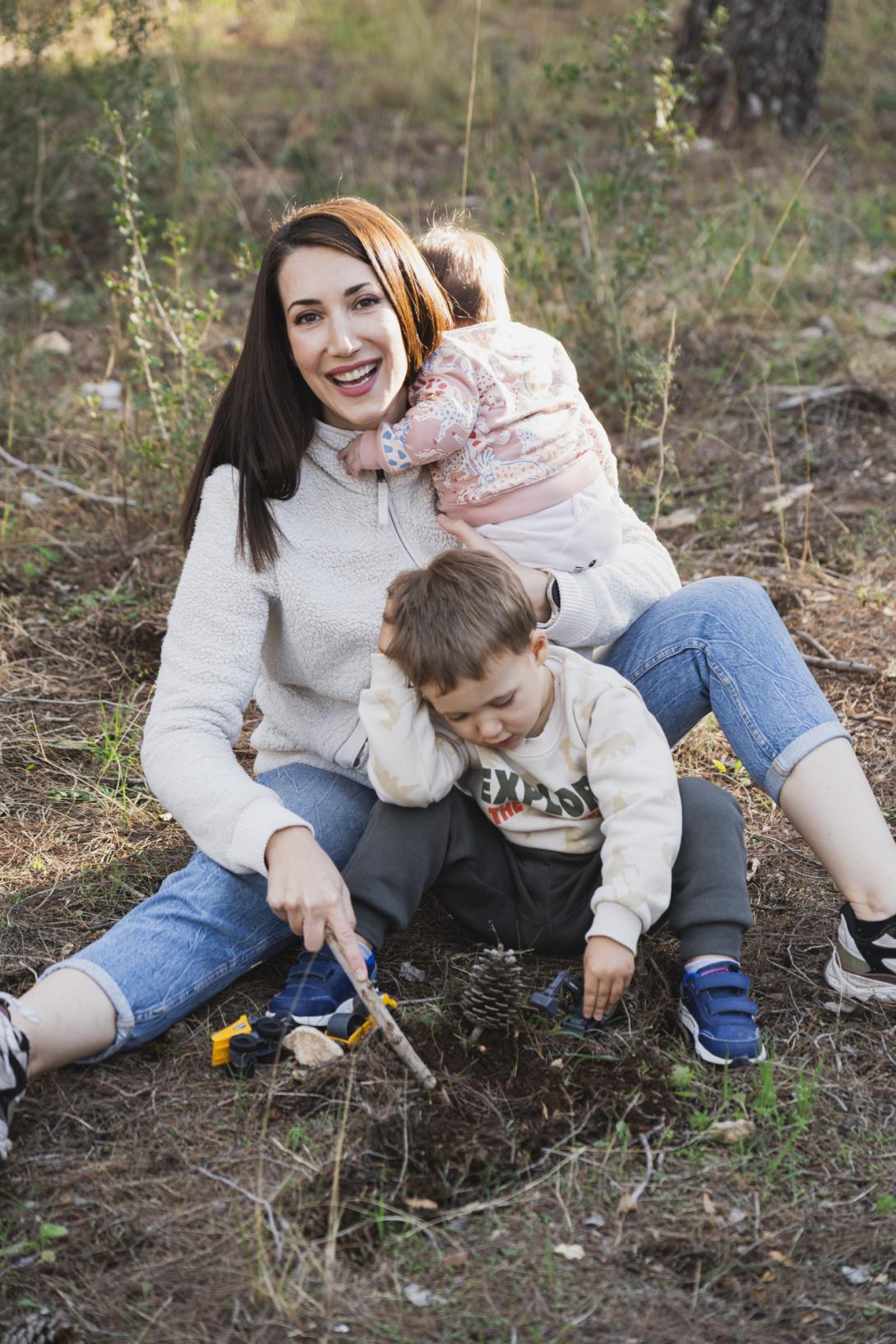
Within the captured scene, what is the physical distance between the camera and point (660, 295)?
5.62m

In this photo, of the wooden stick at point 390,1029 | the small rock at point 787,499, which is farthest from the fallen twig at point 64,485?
the wooden stick at point 390,1029

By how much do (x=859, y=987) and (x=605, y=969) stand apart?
0.50 meters

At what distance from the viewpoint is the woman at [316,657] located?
2219 mm

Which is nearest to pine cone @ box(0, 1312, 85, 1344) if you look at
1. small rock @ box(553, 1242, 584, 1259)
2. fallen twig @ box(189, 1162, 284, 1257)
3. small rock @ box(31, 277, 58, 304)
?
fallen twig @ box(189, 1162, 284, 1257)

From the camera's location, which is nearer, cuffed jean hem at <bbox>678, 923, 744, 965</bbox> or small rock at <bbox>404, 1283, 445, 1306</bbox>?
small rock at <bbox>404, 1283, 445, 1306</bbox>

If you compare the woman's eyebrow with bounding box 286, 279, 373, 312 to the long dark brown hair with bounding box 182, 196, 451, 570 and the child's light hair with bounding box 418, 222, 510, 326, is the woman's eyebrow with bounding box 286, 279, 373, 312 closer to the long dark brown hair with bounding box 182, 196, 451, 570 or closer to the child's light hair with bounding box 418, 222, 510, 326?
the long dark brown hair with bounding box 182, 196, 451, 570

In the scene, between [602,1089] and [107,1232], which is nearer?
[107,1232]

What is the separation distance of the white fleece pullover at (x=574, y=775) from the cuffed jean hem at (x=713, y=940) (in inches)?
4.1

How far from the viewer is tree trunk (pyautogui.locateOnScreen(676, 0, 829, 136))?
274 inches

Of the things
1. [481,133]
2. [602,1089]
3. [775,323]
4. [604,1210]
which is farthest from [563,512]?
[481,133]

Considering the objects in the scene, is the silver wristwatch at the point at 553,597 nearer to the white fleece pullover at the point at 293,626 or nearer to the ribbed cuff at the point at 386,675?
the white fleece pullover at the point at 293,626

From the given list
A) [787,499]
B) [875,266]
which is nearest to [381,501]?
[787,499]

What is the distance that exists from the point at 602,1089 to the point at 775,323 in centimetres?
399

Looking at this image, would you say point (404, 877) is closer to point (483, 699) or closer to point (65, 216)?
point (483, 699)
